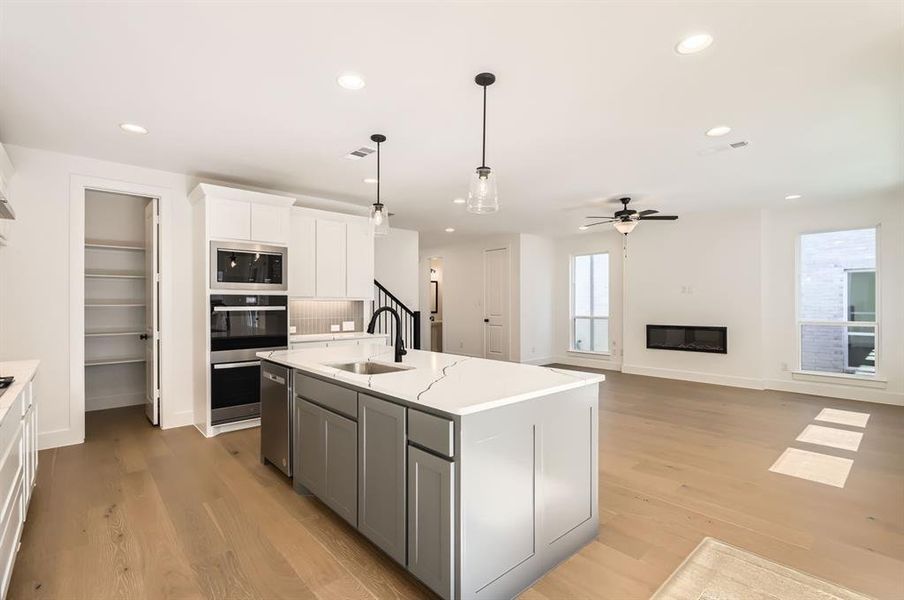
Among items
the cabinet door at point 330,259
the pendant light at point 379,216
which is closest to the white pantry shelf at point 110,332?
the cabinet door at point 330,259

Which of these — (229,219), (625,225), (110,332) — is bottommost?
(110,332)

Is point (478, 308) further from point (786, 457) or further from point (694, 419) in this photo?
point (786, 457)

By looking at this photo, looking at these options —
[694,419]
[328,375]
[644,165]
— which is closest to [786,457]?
[694,419]

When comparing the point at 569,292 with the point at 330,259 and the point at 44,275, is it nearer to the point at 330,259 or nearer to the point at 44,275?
the point at 330,259

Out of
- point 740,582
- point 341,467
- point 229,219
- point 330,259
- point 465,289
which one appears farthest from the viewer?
point 465,289

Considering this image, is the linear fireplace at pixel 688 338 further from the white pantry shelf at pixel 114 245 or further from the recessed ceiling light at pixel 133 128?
the white pantry shelf at pixel 114 245

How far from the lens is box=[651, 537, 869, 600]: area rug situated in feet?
6.37

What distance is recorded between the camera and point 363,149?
3.77 metres

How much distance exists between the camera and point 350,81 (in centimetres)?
261

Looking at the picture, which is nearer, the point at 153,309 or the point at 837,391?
the point at 153,309

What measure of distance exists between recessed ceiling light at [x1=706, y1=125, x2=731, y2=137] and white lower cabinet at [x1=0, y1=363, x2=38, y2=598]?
14.9ft

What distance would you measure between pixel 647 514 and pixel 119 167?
17.3 ft

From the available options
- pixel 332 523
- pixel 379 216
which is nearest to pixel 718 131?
pixel 379 216

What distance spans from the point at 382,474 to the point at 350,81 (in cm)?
222
